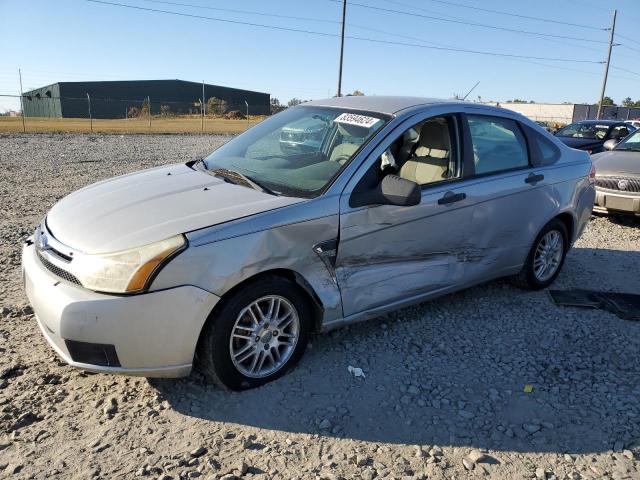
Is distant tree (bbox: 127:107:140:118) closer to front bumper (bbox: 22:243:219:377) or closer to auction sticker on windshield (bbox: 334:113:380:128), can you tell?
auction sticker on windshield (bbox: 334:113:380:128)

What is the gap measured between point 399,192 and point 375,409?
1.30m

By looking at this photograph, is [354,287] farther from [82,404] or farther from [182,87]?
[182,87]

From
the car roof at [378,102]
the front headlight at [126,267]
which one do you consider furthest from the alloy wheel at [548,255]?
the front headlight at [126,267]

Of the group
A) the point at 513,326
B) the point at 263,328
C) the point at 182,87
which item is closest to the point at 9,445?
the point at 263,328

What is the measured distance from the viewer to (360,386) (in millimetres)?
3250

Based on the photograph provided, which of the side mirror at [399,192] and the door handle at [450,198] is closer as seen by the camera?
the side mirror at [399,192]

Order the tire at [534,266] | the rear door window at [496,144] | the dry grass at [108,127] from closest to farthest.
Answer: the rear door window at [496,144]
the tire at [534,266]
the dry grass at [108,127]

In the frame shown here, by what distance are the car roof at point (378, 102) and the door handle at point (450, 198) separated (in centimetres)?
71

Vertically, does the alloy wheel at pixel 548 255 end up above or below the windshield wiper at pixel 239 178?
below

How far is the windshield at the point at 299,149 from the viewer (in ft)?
11.3

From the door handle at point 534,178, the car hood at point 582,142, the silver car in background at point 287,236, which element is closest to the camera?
the silver car in background at point 287,236

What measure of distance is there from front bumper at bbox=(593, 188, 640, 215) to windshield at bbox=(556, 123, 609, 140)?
16.3 ft

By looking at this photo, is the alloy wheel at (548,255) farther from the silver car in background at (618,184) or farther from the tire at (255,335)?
the silver car in background at (618,184)

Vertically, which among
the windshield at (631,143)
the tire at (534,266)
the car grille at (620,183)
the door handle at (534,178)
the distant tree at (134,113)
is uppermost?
the windshield at (631,143)
